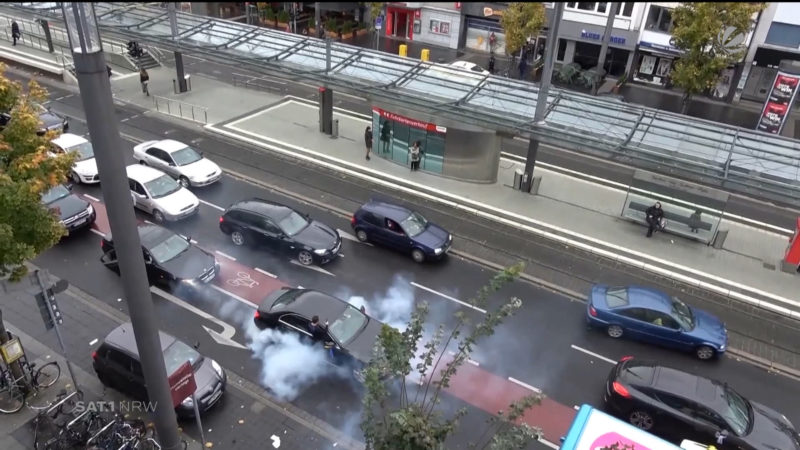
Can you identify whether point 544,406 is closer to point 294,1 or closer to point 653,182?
point 653,182

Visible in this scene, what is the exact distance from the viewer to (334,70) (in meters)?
23.6

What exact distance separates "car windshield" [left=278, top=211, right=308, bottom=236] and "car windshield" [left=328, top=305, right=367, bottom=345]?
412 cm

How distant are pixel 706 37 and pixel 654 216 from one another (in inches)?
535

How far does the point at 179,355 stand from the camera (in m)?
12.3

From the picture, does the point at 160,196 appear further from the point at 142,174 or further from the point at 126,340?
the point at 126,340

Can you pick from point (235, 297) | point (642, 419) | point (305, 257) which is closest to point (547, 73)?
point (305, 257)

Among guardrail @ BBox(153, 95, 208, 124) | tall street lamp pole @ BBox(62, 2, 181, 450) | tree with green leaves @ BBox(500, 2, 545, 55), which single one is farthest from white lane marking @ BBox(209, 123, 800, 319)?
tree with green leaves @ BBox(500, 2, 545, 55)

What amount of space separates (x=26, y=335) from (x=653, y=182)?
64.0ft

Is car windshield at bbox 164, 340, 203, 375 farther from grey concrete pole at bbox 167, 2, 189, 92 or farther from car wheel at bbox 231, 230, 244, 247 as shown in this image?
grey concrete pole at bbox 167, 2, 189, 92

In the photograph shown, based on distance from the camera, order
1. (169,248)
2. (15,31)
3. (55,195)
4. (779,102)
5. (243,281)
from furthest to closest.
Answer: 1. (15,31)
2. (779,102)
3. (55,195)
4. (243,281)
5. (169,248)

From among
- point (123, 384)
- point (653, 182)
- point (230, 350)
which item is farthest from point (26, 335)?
point (653, 182)

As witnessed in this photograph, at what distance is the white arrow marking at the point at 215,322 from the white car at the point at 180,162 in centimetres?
630

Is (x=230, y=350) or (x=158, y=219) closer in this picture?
(x=230, y=350)

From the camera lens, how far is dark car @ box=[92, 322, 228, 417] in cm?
1192
